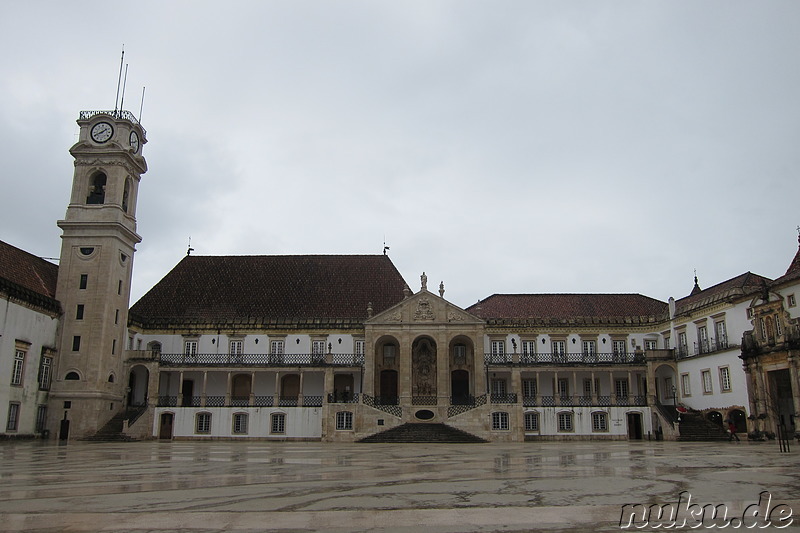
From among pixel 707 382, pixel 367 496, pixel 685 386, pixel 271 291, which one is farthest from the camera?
pixel 271 291

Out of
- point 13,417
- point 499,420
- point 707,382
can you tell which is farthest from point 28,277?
point 707,382

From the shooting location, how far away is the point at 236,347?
4194cm

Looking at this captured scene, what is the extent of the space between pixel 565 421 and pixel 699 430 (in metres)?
6.99

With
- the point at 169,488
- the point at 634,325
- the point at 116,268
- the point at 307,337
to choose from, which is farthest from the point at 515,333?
the point at 169,488

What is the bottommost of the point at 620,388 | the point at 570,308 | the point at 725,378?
the point at 620,388

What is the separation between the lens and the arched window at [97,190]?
38812mm

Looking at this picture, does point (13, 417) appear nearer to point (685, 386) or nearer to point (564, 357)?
point (564, 357)

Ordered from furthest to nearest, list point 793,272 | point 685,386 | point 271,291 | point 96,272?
point 271,291 → point 685,386 → point 96,272 → point 793,272

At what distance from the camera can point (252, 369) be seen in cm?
3966

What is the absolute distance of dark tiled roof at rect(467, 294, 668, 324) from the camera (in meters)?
42.9

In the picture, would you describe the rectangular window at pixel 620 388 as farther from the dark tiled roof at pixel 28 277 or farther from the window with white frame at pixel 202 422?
the dark tiled roof at pixel 28 277

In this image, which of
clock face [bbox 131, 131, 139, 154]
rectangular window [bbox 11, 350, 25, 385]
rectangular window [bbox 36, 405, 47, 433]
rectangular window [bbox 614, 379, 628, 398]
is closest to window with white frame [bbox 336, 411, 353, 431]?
rectangular window [bbox 36, 405, 47, 433]

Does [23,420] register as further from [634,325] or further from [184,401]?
[634,325]

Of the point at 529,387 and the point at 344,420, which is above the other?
the point at 529,387
